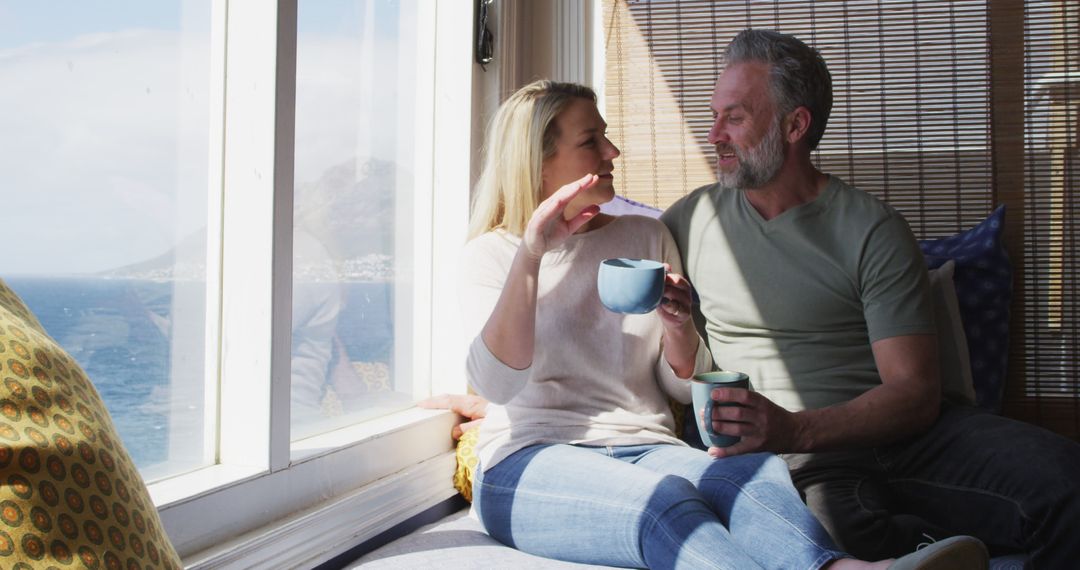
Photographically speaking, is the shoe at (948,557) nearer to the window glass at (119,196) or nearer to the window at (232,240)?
the window at (232,240)

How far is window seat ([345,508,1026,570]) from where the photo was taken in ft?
5.56

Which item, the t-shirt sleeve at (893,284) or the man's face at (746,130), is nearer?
the t-shirt sleeve at (893,284)

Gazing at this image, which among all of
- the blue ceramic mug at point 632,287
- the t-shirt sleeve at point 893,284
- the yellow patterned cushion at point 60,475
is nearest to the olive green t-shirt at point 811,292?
the t-shirt sleeve at point 893,284

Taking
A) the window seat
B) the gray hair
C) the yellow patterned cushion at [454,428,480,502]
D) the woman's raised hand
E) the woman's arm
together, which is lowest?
the window seat

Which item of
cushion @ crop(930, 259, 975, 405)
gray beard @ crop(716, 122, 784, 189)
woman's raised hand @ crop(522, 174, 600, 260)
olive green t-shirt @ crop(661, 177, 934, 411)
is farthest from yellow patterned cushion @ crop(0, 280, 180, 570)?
cushion @ crop(930, 259, 975, 405)

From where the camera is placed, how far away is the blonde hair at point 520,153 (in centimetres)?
204

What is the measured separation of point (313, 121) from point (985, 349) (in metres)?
1.73

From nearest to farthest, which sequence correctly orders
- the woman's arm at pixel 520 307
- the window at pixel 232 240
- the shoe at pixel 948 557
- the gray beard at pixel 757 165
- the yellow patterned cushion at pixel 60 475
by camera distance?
the yellow patterned cushion at pixel 60 475 < the shoe at pixel 948 557 < the window at pixel 232 240 < the woman's arm at pixel 520 307 < the gray beard at pixel 757 165

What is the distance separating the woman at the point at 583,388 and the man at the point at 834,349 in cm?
15

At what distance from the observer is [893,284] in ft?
6.43

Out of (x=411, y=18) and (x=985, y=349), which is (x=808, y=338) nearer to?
(x=985, y=349)

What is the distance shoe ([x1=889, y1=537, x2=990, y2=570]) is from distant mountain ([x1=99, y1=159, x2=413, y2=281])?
132 cm

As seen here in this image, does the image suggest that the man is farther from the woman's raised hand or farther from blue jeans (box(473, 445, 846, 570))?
A: the woman's raised hand

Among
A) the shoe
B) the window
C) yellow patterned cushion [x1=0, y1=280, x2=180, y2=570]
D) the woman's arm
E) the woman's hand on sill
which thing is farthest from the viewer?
the woman's hand on sill
